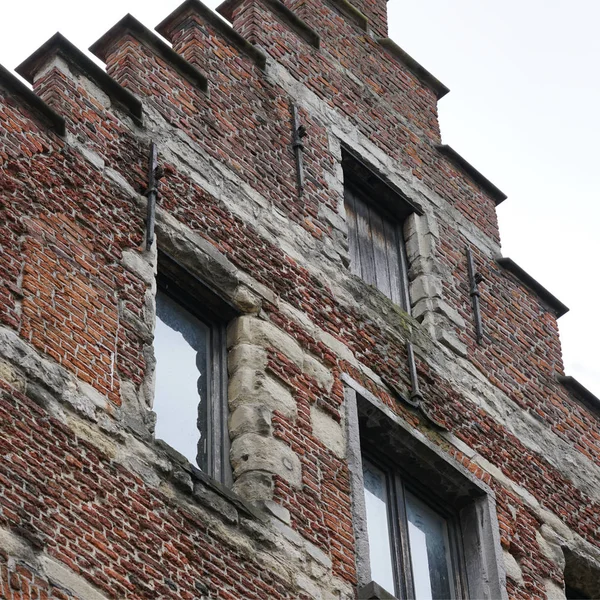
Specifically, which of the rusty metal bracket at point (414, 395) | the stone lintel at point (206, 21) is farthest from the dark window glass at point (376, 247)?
the stone lintel at point (206, 21)

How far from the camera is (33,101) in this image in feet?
33.1

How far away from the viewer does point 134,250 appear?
33.4 feet

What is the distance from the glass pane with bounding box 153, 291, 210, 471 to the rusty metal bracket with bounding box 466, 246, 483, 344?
272 centimetres

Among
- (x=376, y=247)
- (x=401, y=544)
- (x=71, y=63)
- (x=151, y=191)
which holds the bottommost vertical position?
(x=401, y=544)

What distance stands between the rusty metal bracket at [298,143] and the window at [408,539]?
6.90 feet

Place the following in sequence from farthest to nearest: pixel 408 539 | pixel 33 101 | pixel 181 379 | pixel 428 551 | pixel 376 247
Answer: pixel 376 247 < pixel 428 551 < pixel 408 539 < pixel 181 379 < pixel 33 101

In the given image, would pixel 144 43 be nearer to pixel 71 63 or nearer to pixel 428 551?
pixel 71 63

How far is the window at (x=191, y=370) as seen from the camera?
32.8ft

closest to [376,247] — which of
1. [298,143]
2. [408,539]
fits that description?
[298,143]

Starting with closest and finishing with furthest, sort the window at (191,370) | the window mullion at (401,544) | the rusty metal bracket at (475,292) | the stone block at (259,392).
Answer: the window at (191,370) → the stone block at (259,392) → the window mullion at (401,544) → the rusty metal bracket at (475,292)

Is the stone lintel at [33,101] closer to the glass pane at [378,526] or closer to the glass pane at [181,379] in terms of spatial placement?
the glass pane at [181,379]

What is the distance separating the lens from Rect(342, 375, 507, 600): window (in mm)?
10727

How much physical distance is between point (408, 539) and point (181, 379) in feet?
6.14

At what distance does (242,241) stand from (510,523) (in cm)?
259
